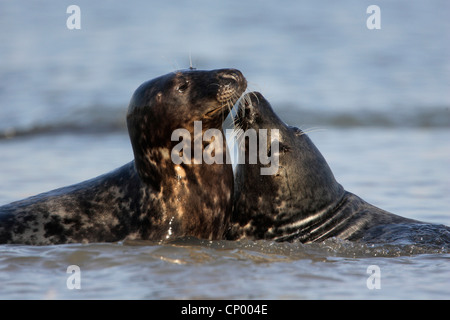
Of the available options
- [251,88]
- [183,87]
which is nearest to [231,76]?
[183,87]

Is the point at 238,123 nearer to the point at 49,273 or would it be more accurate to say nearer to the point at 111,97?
the point at 49,273

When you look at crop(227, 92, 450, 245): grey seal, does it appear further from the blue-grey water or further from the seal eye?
the seal eye

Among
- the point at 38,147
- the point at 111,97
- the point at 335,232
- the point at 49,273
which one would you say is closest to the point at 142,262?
the point at 49,273

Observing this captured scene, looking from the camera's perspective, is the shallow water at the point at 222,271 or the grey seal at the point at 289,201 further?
the grey seal at the point at 289,201

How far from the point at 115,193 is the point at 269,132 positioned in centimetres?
146

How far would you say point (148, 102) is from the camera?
6793 millimetres

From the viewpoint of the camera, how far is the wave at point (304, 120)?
1431 centimetres

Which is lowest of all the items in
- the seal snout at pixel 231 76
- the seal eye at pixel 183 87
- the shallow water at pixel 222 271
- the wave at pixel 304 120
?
the shallow water at pixel 222 271

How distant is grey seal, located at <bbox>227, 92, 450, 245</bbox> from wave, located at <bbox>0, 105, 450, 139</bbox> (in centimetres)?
724

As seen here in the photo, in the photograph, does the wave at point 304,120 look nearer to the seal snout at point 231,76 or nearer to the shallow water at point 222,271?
the seal snout at point 231,76

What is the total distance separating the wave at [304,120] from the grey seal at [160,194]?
7.38m

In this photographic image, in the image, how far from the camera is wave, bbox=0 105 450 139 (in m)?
14.3

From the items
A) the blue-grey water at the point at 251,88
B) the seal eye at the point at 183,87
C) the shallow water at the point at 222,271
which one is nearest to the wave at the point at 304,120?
the blue-grey water at the point at 251,88

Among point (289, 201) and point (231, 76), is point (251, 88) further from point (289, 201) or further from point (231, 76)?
point (231, 76)
